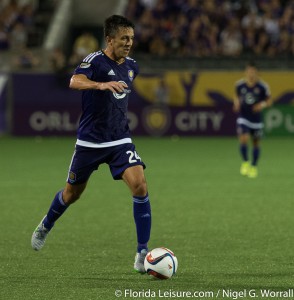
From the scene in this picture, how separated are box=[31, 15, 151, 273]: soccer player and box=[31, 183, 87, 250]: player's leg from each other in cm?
6

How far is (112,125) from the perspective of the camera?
7906mm

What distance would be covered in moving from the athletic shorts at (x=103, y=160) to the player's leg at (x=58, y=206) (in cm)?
11

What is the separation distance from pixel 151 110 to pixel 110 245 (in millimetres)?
17259

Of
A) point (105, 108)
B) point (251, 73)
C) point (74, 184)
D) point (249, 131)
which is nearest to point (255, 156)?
point (249, 131)

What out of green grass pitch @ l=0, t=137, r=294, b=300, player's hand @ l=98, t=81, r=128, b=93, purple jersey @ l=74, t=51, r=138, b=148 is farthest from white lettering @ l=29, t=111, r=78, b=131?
player's hand @ l=98, t=81, r=128, b=93

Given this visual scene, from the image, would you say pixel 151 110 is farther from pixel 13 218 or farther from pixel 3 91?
pixel 13 218

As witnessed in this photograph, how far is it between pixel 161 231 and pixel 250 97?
8.38 metres

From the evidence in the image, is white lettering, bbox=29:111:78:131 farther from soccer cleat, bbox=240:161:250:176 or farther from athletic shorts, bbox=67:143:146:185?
athletic shorts, bbox=67:143:146:185

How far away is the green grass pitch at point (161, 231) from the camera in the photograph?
7.13m

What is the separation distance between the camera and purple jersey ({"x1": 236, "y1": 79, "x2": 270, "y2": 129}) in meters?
18.0

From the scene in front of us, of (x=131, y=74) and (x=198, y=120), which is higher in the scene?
(x=131, y=74)

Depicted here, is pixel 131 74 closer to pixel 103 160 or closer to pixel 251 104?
pixel 103 160

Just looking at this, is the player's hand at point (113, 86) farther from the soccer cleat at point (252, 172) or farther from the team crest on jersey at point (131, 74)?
the soccer cleat at point (252, 172)

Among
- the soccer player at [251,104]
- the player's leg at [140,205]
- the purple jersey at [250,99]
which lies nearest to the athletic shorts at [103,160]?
the player's leg at [140,205]
